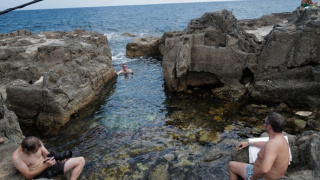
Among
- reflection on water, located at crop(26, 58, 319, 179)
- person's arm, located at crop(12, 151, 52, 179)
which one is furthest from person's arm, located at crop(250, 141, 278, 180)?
person's arm, located at crop(12, 151, 52, 179)

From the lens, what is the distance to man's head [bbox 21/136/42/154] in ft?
17.1

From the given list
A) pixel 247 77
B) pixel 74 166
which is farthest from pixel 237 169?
pixel 247 77

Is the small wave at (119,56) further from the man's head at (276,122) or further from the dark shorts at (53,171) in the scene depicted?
the man's head at (276,122)

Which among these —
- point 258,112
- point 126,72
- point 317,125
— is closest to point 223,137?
point 258,112

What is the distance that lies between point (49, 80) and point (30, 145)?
5406 millimetres

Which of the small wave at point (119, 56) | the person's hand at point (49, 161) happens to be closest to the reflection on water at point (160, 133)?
the person's hand at point (49, 161)

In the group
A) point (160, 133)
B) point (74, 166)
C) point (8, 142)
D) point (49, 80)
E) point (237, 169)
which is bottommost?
point (160, 133)

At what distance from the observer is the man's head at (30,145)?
5.22 metres

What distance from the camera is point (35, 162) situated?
18.0ft

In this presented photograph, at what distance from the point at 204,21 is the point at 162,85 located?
3.98m

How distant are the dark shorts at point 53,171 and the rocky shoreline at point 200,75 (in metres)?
1.15

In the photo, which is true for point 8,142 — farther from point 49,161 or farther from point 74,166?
point 74,166

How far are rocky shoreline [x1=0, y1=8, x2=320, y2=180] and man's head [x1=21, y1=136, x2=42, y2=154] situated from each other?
3.72 ft

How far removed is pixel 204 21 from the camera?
13.0 meters
